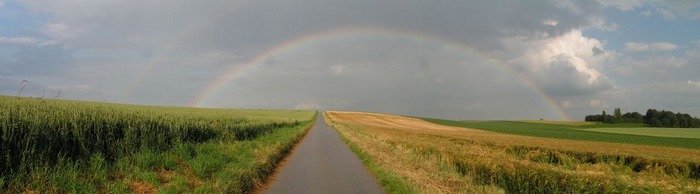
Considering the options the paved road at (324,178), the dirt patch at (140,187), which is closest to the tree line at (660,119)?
the paved road at (324,178)

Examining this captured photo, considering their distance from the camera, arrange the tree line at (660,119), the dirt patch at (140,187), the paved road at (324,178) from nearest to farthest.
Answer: the dirt patch at (140,187), the paved road at (324,178), the tree line at (660,119)

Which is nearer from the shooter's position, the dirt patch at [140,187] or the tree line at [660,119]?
the dirt patch at [140,187]

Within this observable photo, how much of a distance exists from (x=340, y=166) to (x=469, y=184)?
5.55 m

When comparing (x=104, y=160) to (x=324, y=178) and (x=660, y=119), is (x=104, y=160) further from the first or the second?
(x=660, y=119)

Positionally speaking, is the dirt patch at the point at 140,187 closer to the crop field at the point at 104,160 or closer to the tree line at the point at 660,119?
the crop field at the point at 104,160

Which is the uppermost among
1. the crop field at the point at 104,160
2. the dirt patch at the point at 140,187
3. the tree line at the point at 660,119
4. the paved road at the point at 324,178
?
the tree line at the point at 660,119

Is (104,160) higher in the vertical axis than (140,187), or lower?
higher

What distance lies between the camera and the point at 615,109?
157750mm

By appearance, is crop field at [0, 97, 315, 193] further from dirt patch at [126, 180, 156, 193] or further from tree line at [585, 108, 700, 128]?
tree line at [585, 108, 700, 128]

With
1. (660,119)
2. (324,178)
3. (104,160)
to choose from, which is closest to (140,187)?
(104,160)

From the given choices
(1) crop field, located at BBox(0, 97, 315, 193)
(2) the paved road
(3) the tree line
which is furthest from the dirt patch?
(3) the tree line

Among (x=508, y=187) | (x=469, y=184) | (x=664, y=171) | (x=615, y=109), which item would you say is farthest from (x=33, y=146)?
(x=615, y=109)

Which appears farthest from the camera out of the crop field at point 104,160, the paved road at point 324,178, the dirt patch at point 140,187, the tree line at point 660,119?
the tree line at point 660,119

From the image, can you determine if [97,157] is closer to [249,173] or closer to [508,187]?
[249,173]
